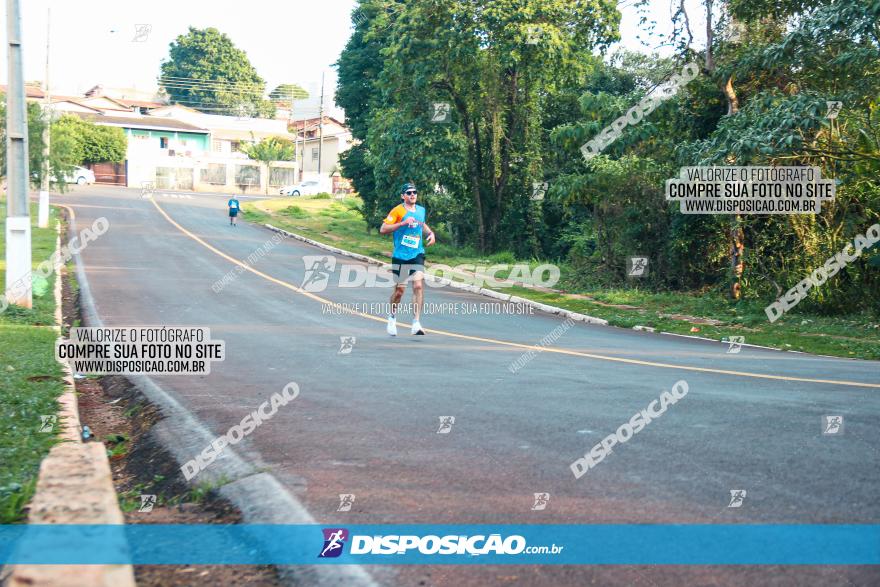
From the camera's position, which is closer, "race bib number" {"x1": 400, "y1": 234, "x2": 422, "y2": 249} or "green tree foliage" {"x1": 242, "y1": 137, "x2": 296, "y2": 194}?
"race bib number" {"x1": 400, "y1": 234, "x2": 422, "y2": 249}

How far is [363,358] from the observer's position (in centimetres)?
1051

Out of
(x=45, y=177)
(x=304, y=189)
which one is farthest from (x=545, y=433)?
(x=304, y=189)

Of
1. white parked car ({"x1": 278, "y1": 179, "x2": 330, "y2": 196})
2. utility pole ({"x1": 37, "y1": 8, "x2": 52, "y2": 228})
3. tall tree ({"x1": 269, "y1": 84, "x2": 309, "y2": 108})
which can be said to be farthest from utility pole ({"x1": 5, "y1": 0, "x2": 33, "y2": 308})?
tall tree ({"x1": 269, "y1": 84, "x2": 309, "y2": 108})

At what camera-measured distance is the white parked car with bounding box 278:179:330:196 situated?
78062 mm

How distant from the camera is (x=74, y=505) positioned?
4.04 m

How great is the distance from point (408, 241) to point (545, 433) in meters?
7.18

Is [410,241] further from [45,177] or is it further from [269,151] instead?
[269,151]

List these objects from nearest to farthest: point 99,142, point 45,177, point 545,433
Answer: point 545,433, point 45,177, point 99,142

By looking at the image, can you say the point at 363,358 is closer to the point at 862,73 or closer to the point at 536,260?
the point at 862,73

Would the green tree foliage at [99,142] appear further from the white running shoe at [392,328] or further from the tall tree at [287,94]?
the white running shoe at [392,328]

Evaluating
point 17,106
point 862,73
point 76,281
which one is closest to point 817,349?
point 862,73

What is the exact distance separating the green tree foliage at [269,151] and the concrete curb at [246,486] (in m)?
76.9

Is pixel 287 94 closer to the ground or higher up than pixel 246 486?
higher up

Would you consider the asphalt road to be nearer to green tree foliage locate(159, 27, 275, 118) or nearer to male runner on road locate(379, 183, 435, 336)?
male runner on road locate(379, 183, 435, 336)
